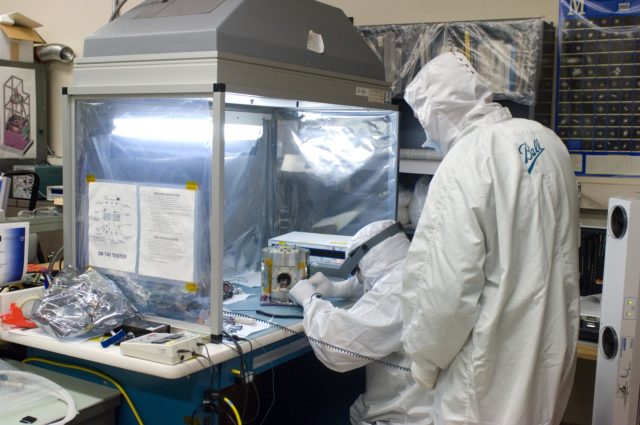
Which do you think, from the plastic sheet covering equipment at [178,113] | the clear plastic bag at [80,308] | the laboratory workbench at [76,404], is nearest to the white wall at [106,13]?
the plastic sheet covering equipment at [178,113]

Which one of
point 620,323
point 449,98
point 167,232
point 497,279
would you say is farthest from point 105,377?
point 620,323

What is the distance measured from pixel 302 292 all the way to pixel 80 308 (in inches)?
26.8

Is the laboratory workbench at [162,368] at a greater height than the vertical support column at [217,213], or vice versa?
the vertical support column at [217,213]

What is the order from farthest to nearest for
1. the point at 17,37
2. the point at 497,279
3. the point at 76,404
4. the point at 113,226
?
the point at 17,37, the point at 113,226, the point at 76,404, the point at 497,279

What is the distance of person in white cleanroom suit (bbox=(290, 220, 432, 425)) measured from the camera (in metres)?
1.98

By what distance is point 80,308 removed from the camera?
1871 mm

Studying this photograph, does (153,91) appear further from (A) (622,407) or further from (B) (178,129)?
(A) (622,407)

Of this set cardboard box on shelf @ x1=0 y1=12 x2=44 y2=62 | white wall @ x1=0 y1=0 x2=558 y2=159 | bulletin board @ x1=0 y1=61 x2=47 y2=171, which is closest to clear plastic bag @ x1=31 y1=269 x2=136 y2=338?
white wall @ x1=0 y1=0 x2=558 y2=159

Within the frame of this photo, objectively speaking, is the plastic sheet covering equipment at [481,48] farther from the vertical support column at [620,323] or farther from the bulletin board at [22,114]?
the bulletin board at [22,114]

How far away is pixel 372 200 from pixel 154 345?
1300 millimetres

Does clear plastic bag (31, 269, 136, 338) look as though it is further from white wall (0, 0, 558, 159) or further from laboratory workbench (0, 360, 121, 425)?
white wall (0, 0, 558, 159)

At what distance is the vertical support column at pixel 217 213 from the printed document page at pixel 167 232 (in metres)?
0.10

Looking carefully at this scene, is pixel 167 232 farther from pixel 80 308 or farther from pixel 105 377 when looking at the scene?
pixel 105 377

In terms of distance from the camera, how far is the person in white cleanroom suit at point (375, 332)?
6.49ft
